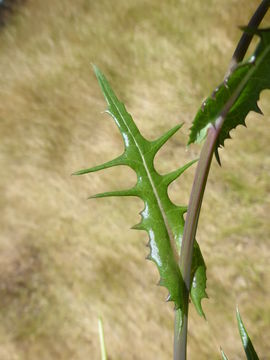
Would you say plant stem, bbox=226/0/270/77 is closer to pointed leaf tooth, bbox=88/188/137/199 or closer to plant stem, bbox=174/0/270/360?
plant stem, bbox=174/0/270/360

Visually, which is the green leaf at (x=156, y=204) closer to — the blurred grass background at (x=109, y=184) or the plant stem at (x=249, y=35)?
the plant stem at (x=249, y=35)

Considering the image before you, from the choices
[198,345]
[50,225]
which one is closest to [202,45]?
[50,225]

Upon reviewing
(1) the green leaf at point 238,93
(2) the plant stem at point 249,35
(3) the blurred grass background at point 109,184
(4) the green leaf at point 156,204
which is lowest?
(3) the blurred grass background at point 109,184

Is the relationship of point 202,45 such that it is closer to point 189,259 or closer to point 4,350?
point 4,350

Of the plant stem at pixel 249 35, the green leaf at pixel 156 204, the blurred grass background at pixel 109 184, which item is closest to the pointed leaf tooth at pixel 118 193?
the green leaf at pixel 156 204

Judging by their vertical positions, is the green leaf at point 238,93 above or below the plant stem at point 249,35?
below

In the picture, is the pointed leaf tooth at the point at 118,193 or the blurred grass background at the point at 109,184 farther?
the blurred grass background at the point at 109,184

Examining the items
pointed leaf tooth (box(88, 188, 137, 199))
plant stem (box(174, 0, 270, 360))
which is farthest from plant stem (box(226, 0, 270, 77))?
pointed leaf tooth (box(88, 188, 137, 199))

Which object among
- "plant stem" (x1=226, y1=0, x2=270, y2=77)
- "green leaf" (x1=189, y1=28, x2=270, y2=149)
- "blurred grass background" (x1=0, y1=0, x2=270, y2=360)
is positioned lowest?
"blurred grass background" (x1=0, y1=0, x2=270, y2=360)
